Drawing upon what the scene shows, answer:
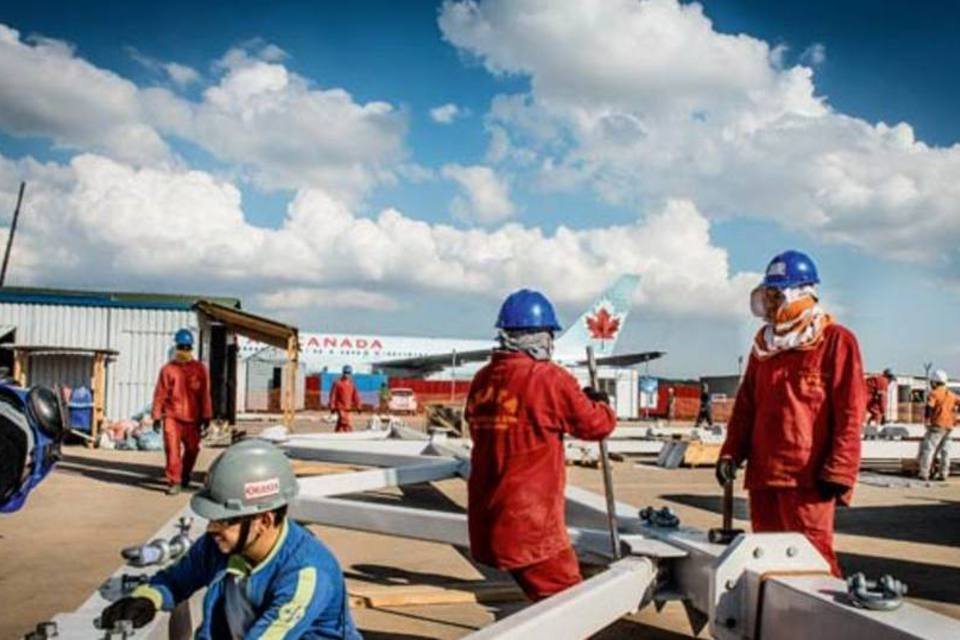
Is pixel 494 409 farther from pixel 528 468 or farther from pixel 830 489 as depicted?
pixel 830 489

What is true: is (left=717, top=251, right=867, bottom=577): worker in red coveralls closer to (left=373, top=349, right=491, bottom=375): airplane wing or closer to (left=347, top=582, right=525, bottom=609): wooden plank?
(left=347, top=582, right=525, bottom=609): wooden plank

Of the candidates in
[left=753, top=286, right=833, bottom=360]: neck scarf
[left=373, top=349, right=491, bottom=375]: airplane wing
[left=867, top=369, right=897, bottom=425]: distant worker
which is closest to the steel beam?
[left=753, top=286, right=833, bottom=360]: neck scarf

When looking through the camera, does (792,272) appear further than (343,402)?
No

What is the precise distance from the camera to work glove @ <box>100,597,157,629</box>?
2.38 m

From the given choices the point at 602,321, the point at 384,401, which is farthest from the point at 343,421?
the point at 602,321

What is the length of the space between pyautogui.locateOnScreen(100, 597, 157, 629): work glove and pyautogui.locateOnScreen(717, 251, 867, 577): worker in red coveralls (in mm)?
2619

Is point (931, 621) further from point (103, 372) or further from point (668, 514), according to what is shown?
point (103, 372)

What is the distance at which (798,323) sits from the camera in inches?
156

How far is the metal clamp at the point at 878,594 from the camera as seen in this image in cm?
220

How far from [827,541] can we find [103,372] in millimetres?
16782

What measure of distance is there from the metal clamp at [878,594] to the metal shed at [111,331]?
1854 centimetres

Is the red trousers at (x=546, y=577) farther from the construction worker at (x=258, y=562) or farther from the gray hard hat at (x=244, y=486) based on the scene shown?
the gray hard hat at (x=244, y=486)

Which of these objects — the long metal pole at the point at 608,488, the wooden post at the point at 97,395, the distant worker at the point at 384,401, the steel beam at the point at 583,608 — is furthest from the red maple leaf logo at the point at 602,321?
the steel beam at the point at 583,608

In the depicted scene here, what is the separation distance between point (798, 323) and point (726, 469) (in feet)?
2.47
